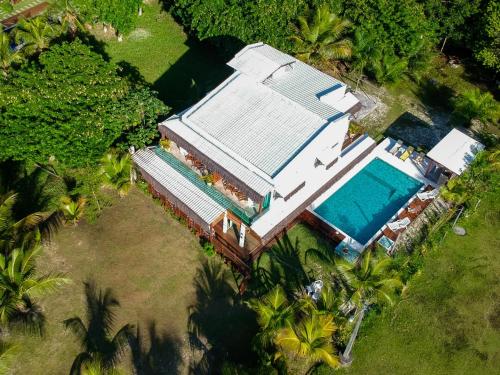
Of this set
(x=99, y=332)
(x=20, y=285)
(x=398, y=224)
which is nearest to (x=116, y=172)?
(x=20, y=285)

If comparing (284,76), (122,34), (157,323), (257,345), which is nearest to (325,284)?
(257,345)

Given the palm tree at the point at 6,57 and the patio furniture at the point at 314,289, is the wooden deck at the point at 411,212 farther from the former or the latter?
the palm tree at the point at 6,57

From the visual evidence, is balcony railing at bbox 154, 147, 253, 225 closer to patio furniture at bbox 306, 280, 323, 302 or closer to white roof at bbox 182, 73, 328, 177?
white roof at bbox 182, 73, 328, 177

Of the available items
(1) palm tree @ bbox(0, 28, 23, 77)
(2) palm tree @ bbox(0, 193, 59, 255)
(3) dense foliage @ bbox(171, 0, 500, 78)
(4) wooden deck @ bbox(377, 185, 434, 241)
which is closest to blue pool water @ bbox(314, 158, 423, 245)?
(4) wooden deck @ bbox(377, 185, 434, 241)

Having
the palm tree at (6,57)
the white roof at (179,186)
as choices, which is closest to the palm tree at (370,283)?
the white roof at (179,186)

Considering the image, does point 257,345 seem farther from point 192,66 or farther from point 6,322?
point 192,66

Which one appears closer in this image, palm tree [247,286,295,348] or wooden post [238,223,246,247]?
palm tree [247,286,295,348]
